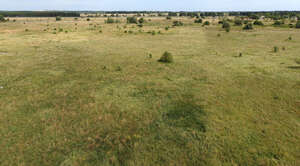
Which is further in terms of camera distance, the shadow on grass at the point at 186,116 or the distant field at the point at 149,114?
the shadow on grass at the point at 186,116

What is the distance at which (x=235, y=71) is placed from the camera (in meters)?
17.8

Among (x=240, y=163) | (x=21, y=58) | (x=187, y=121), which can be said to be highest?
(x=21, y=58)

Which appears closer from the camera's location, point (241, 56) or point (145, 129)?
point (145, 129)

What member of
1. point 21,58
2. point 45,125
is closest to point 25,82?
point 45,125

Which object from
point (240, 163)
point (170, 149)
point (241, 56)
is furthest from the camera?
point (241, 56)

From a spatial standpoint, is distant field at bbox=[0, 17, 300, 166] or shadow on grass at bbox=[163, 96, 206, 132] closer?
distant field at bbox=[0, 17, 300, 166]

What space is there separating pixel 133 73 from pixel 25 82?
9.52 metres

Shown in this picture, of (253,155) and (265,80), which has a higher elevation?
(265,80)

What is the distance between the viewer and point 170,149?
7.96 m

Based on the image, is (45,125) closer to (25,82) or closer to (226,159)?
(25,82)

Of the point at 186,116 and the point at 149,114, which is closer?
the point at 186,116

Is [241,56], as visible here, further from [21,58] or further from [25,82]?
[21,58]

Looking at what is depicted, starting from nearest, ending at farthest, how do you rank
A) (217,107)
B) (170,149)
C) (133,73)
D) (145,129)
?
(170,149) < (145,129) < (217,107) < (133,73)

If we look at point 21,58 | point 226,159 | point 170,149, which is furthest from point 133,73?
point 21,58
